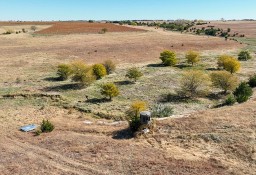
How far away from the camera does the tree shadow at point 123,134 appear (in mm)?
18570

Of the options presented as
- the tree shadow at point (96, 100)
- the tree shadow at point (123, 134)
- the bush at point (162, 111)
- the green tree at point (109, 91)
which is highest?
the green tree at point (109, 91)

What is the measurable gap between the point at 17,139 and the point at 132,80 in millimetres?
16955

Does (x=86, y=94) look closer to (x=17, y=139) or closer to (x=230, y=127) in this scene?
(x=17, y=139)

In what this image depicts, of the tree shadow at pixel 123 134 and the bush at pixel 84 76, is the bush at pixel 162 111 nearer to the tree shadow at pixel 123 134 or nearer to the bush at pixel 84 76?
the tree shadow at pixel 123 134

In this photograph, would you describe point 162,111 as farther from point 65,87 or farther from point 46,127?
point 65,87

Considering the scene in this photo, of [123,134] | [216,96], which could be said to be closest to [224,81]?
[216,96]

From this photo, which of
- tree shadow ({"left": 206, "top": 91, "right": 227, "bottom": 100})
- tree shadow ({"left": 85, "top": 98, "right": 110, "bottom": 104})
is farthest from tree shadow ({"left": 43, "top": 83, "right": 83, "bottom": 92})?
tree shadow ({"left": 206, "top": 91, "right": 227, "bottom": 100})

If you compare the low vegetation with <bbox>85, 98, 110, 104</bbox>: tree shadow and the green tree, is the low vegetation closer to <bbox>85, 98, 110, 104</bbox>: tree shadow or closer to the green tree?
<bbox>85, 98, 110, 104</bbox>: tree shadow

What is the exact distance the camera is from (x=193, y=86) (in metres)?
29.2

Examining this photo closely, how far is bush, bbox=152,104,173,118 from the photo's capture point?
23081mm

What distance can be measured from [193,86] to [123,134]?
39.8 ft

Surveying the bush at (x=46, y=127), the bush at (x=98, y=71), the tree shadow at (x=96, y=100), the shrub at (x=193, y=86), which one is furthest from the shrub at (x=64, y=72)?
the bush at (x=46, y=127)

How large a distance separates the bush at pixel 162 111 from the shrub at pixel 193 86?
4207 mm

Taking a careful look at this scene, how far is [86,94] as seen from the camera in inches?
1153
